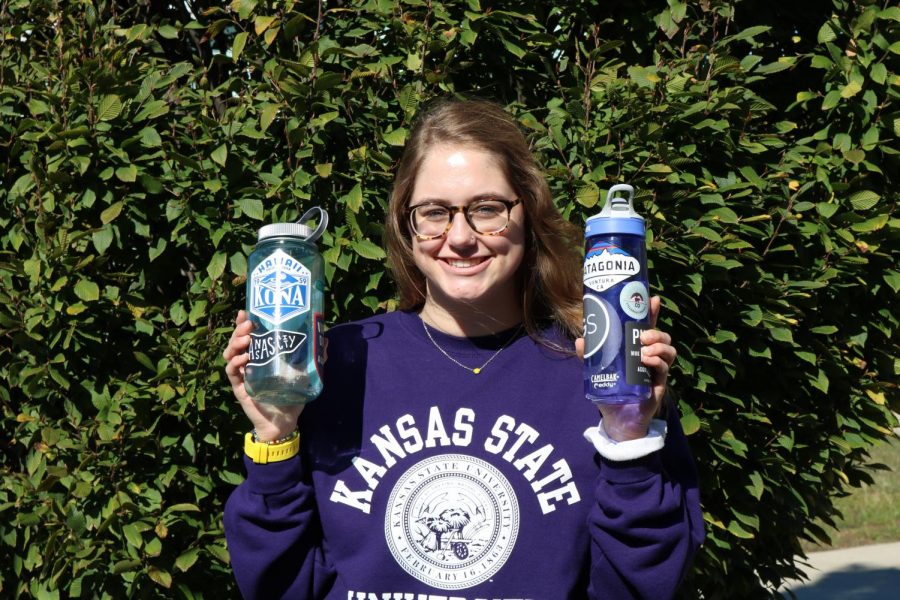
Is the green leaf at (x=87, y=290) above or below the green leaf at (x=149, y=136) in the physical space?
below

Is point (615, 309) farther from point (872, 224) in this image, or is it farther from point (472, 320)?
point (872, 224)

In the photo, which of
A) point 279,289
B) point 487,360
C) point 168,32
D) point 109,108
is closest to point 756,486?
point 487,360

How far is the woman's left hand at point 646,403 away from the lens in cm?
188

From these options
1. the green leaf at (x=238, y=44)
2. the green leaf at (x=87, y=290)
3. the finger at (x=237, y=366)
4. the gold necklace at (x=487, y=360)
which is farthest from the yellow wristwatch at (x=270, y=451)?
the green leaf at (x=238, y=44)

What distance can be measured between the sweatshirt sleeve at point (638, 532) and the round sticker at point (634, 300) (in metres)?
0.28

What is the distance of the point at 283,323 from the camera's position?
2.00m

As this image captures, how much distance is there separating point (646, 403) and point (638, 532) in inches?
10.0

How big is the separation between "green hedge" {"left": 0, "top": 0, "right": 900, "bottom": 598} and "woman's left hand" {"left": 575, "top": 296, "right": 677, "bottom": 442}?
3.63ft

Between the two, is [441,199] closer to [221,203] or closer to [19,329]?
[221,203]

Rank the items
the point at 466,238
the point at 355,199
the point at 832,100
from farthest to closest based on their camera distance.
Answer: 1. the point at 832,100
2. the point at 355,199
3. the point at 466,238

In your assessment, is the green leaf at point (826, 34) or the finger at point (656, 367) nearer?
the finger at point (656, 367)

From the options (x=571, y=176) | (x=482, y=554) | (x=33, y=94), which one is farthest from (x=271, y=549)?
(x=33, y=94)

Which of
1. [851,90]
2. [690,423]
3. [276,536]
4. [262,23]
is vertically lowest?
[690,423]

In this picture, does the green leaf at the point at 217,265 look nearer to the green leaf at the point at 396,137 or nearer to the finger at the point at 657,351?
the green leaf at the point at 396,137
